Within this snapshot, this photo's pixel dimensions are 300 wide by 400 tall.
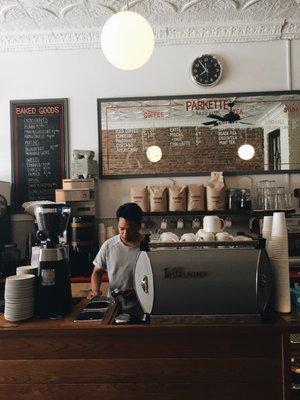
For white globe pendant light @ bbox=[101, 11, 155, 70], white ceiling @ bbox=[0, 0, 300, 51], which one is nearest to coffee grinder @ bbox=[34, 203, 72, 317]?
white globe pendant light @ bbox=[101, 11, 155, 70]

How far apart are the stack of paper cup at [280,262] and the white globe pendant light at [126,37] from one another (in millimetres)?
1161

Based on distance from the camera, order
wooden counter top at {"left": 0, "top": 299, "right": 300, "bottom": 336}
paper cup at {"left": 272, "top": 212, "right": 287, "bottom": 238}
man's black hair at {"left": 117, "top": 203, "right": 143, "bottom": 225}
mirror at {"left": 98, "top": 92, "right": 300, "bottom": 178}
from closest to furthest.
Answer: wooden counter top at {"left": 0, "top": 299, "right": 300, "bottom": 336} → paper cup at {"left": 272, "top": 212, "right": 287, "bottom": 238} → man's black hair at {"left": 117, "top": 203, "right": 143, "bottom": 225} → mirror at {"left": 98, "top": 92, "right": 300, "bottom": 178}

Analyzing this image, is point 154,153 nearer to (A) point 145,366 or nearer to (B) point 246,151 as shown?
(B) point 246,151

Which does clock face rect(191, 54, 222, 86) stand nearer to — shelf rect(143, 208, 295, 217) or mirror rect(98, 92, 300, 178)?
mirror rect(98, 92, 300, 178)

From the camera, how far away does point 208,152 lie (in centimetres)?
383

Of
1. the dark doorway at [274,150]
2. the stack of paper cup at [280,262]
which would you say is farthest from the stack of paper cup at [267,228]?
the dark doorway at [274,150]

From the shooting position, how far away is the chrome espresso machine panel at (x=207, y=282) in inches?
53.6

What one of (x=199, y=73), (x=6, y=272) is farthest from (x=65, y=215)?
(x=199, y=73)

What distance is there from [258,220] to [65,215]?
7.64 feet

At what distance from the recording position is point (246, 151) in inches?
150

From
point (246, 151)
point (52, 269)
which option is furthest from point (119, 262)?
point (246, 151)

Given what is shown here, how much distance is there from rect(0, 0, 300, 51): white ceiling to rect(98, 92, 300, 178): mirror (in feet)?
2.13

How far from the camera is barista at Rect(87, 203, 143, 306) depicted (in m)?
2.35

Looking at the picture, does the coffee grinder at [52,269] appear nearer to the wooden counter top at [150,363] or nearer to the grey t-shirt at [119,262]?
the wooden counter top at [150,363]
